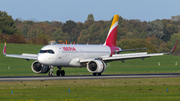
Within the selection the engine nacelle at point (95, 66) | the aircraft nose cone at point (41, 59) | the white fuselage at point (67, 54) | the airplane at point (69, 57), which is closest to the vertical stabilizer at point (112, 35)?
the white fuselage at point (67, 54)

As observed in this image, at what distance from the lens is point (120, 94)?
85.0 feet

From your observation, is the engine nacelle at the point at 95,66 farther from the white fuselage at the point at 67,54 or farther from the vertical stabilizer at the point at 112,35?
the vertical stabilizer at the point at 112,35

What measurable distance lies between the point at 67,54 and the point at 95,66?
4.13 metres

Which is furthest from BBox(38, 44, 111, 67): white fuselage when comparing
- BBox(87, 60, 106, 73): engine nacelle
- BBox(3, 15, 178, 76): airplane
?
BBox(87, 60, 106, 73): engine nacelle

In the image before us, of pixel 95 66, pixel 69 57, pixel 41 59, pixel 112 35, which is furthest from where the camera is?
pixel 112 35

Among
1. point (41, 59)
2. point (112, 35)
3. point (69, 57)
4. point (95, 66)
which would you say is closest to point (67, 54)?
point (69, 57)

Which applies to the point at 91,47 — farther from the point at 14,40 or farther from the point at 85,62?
the point at 14,40

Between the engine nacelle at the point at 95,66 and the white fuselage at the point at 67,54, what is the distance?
2.68m

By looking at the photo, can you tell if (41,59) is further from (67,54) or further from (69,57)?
(69,57)

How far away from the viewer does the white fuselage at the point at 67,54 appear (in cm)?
4595

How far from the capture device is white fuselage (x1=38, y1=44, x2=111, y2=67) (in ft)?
151

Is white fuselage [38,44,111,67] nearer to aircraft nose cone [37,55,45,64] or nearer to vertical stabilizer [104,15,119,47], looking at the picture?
aircraft nose cone [37,55,45,64]

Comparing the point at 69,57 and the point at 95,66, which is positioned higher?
the point at 69,57

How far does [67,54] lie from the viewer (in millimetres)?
49062
